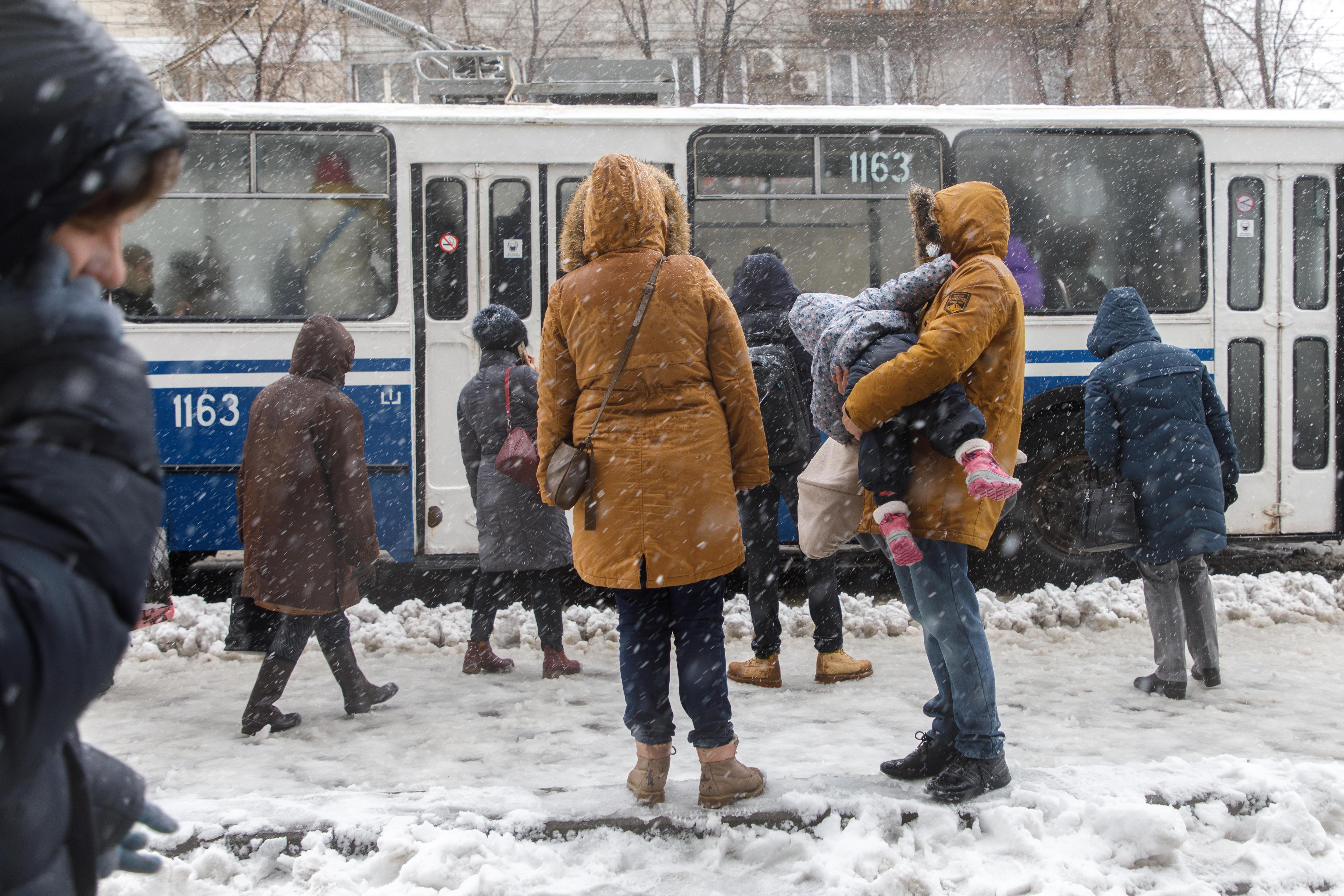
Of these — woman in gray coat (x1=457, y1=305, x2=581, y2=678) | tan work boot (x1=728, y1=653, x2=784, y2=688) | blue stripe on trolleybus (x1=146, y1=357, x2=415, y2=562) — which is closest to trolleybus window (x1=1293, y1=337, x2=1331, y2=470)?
tan work boot (x1=728, y1=653, x2=784, y2=688)

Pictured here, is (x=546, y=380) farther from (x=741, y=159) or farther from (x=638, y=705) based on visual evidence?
(x=741, y=159)

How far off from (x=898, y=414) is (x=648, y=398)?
0.81 meters

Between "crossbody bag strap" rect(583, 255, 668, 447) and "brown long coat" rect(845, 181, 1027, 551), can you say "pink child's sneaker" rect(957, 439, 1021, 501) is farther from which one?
"crossbody bag strap" rect(583, 255, 668, 447)

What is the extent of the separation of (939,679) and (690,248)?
3.91 m

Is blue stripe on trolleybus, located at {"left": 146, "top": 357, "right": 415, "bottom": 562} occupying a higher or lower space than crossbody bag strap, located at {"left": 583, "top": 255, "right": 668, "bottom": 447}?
lower

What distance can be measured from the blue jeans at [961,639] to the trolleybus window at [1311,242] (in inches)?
200

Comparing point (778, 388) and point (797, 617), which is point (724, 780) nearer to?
point (778, 388)

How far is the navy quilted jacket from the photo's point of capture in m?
4.50

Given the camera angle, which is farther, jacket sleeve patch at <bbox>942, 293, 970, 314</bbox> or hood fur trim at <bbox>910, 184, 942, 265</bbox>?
hood fur trim at <bbox>910, 184, 942, 265</bbox>

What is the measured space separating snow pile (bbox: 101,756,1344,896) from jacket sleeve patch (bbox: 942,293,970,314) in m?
1.49

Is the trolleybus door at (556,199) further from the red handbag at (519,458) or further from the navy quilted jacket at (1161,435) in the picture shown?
the navy quilted jacket at (1161,435)

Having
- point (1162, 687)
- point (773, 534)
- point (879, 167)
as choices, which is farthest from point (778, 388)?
point (879, 167)

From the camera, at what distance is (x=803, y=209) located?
Answer: 6.68m

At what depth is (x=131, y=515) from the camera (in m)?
0.98
